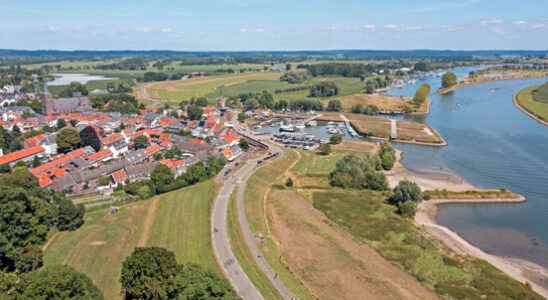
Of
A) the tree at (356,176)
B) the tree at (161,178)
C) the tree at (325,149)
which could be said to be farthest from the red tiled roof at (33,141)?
the tree at (356,176)

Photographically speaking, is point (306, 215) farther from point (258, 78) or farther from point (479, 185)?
point (258, 78)

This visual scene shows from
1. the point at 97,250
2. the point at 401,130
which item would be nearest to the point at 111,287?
the point at 97,250

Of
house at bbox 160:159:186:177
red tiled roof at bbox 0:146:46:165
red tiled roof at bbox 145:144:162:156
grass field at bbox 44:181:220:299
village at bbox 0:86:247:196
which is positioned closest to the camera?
grass field at bbox 44:181:220:299

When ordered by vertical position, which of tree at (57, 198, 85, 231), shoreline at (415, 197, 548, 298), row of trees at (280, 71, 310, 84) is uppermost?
row of trees at (280, 71, 310, 84)

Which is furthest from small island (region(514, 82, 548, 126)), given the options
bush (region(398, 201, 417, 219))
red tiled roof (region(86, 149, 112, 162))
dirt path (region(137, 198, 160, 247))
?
red tiled roof (region(86, 149, 112, 162))

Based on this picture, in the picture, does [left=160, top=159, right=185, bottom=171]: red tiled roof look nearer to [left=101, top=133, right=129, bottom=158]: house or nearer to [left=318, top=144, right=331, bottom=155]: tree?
[left=101, top=133, right=129, bottom=158]: house

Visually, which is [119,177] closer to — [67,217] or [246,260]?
[67,217]
